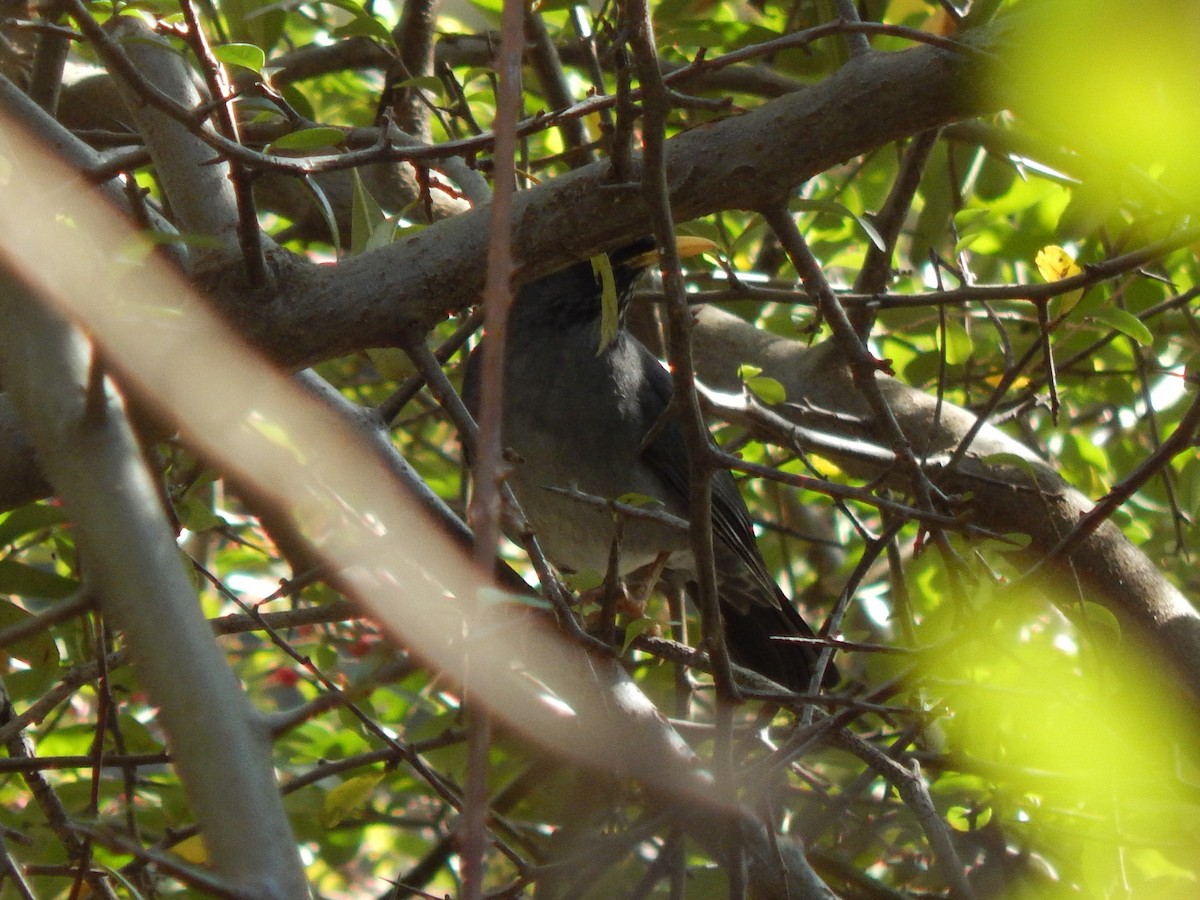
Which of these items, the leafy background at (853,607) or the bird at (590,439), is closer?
the leafy background at (853,607)

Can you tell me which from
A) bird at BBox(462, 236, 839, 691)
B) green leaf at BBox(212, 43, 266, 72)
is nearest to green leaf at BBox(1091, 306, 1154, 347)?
bird at BBox(462, 236, 839, 691)

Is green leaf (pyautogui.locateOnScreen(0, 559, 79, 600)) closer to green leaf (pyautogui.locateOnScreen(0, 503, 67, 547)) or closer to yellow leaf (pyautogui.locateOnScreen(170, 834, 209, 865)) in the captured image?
green leaf (pyautogui.locateOnScreen(0, 503, 67, 547))

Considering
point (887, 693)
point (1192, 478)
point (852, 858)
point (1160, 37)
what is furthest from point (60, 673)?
point (1192, 478)

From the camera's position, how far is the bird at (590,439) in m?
4.23

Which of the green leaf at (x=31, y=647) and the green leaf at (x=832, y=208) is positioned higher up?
the green leaf at (x=832, y=208)

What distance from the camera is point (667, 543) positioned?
4.38 metres

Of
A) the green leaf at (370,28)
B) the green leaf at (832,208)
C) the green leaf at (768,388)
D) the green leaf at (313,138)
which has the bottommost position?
the green leaf at (768,388)

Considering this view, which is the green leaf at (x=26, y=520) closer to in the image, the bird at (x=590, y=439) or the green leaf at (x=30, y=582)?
the green leaf at (x=30, y=582)

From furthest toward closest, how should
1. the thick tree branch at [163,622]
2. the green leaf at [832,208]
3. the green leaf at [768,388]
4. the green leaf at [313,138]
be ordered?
the green leaf at [768,388]
the green leaf at [832,208]
the green leaf at [313,138]
the thick tree branch at [163,622]

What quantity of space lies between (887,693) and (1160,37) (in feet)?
3.94

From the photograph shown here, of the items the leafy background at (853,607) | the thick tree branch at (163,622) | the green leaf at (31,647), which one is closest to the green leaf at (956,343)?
the leafy background at (853,607)

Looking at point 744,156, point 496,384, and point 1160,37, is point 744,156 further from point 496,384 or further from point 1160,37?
point 496,384

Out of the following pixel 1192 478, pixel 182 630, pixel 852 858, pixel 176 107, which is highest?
pixel 176 107

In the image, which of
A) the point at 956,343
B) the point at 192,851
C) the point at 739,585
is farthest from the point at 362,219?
the point at 739,585
